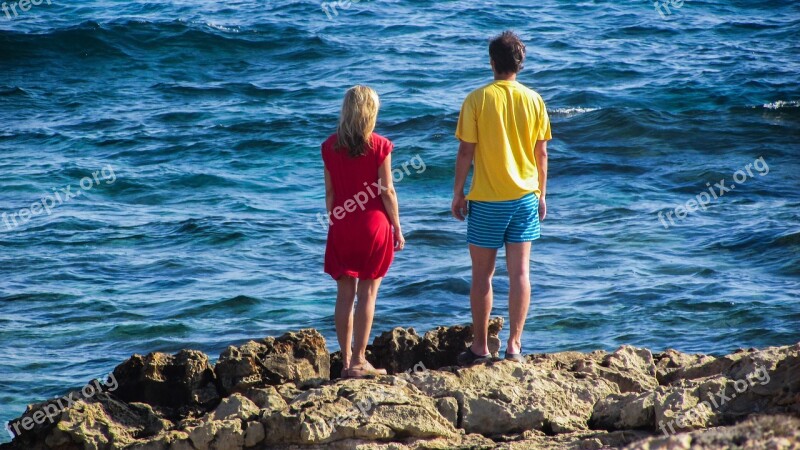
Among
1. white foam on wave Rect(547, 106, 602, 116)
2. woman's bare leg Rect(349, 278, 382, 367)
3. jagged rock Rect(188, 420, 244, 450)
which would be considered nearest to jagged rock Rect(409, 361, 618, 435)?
woman's bare leg Rect(349, 278, 382, 367)

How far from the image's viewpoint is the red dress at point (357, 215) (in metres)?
4.82

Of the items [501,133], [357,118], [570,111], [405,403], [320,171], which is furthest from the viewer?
[570,111]

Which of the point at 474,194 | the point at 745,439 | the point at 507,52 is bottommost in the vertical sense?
the point at 745,439

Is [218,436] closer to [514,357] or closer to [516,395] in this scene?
[516,395]

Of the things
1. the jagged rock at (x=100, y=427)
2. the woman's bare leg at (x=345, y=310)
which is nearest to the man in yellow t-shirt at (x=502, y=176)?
the woman's bare leg at (x=345, y=310)

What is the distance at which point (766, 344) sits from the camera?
677 cm

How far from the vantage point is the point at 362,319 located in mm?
4953

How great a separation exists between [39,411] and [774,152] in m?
10.3

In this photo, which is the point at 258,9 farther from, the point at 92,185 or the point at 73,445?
the point at 73,445

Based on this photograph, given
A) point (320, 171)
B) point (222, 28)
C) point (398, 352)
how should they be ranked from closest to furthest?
point (398, 352), point (320, 171), point (222, 28)

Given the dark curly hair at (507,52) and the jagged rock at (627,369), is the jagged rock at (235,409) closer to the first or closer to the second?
the jagged rock at (627,369)

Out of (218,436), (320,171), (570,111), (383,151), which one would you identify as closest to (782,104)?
(570,111)

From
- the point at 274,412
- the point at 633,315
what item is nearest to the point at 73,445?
the point at 274,412

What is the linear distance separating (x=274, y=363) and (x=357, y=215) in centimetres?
85
